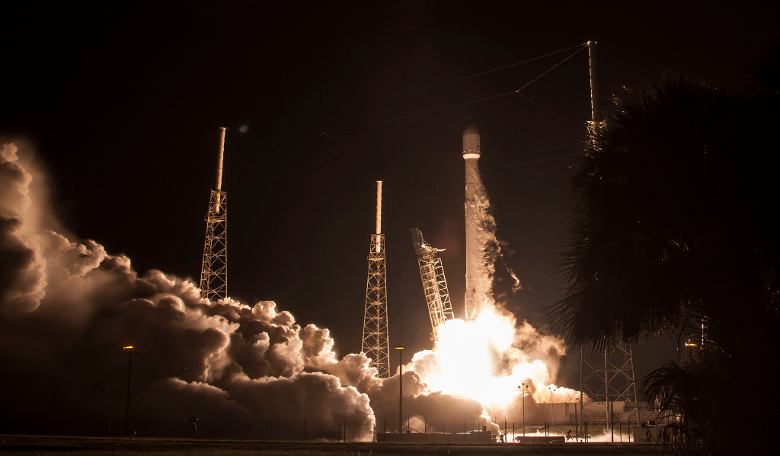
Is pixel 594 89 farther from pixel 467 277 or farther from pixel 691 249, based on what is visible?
pixel 467 277

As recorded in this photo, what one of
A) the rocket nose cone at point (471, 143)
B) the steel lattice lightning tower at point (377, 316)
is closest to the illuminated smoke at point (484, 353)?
the rocket nose cone at point (471, 143)

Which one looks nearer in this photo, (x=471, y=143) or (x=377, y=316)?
(x=377, y=316)

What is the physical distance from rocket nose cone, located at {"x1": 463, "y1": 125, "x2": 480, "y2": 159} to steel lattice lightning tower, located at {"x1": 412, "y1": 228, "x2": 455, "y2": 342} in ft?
33.3

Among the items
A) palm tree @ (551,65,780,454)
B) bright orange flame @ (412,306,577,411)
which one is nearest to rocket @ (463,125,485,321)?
bright orange flame @ (412,306,577,411)

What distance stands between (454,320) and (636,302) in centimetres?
5754

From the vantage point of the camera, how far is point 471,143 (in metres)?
68.9

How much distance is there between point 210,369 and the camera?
1970 inches

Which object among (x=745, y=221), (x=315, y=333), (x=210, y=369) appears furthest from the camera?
(x=315, y=333)

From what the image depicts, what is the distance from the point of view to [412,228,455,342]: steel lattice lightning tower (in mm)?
71312

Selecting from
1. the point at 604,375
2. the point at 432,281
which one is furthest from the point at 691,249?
the point at 604,375

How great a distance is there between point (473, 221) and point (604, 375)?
25505mm

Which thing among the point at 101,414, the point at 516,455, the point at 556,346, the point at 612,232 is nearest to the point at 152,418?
the point at 101,414

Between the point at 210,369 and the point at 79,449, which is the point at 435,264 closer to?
the point at 210,369

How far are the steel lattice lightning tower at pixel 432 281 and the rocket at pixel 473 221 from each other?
11.0 ft
